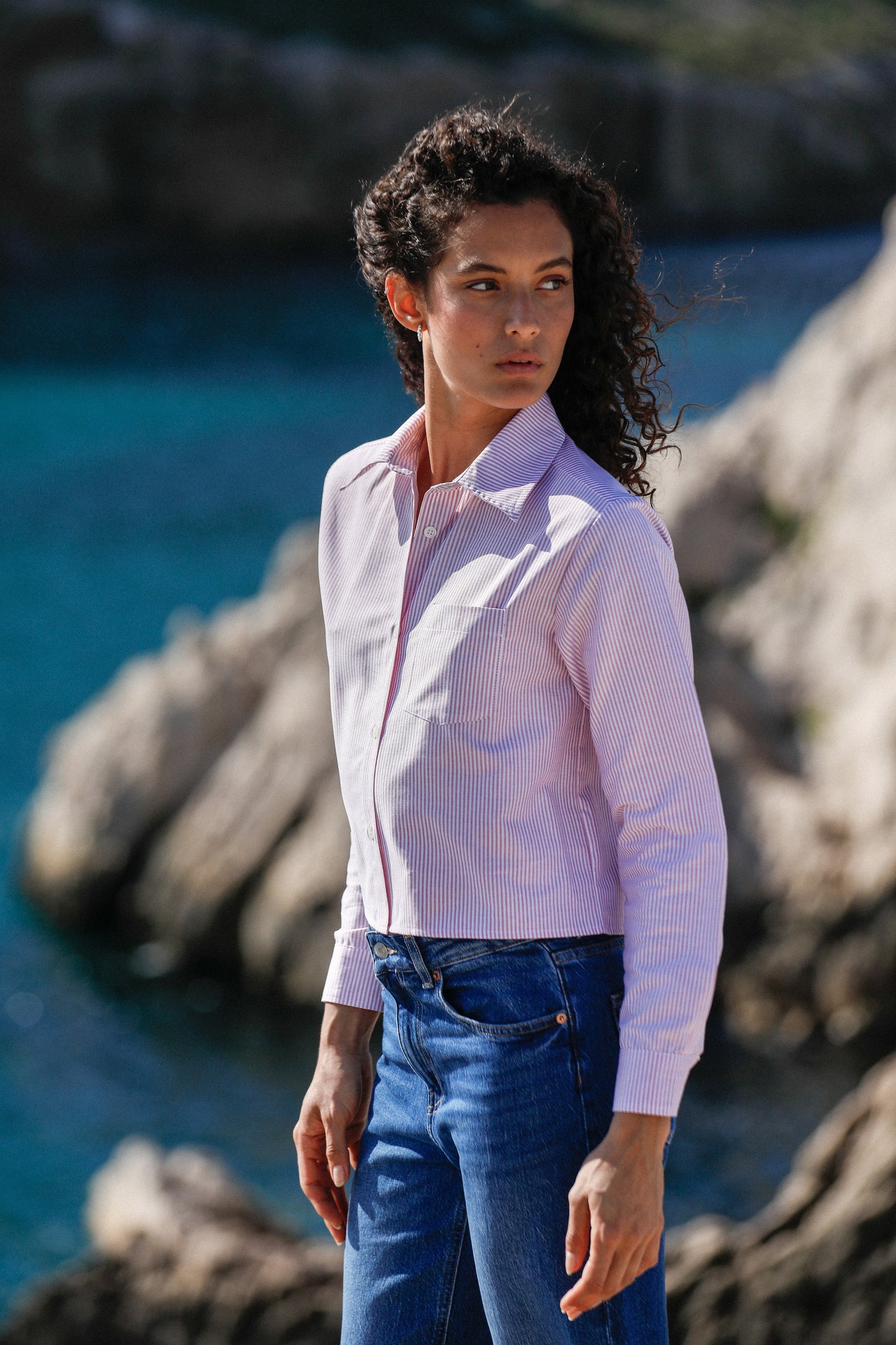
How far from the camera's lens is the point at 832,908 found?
19.1ft

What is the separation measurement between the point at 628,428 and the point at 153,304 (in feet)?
59.4

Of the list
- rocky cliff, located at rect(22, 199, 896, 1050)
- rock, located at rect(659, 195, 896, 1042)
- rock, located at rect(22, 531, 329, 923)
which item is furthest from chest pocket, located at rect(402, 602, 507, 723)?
rock, located at rect(22, 531, 329, 923)

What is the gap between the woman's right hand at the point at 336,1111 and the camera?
1.62 m

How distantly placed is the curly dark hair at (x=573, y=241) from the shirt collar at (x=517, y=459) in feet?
0.23

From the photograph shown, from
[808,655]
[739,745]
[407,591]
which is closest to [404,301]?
[407,591]

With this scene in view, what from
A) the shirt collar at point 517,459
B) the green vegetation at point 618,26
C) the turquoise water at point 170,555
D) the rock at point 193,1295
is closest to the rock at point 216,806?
the turquoise water at point 170,555

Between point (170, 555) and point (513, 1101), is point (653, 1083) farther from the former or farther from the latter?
point (170, 555)

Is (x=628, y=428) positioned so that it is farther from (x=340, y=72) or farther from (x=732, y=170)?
(x=340, y=72)

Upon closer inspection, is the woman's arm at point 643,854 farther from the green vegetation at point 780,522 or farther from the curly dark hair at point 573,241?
the green vegetation at point 780,522

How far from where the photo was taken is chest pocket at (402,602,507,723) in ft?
4.60

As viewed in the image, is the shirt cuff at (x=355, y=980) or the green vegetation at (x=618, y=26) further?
the green vegetation at (x=618, y=26)

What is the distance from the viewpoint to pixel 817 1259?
249 centimetres

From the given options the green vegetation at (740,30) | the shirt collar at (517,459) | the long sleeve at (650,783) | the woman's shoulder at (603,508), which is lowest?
the long sleeve at (650,783)

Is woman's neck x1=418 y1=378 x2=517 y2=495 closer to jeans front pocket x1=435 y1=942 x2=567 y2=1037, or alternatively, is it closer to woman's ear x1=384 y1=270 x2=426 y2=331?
woman's ear x1=384 y1=270 x2=426 y2=331
